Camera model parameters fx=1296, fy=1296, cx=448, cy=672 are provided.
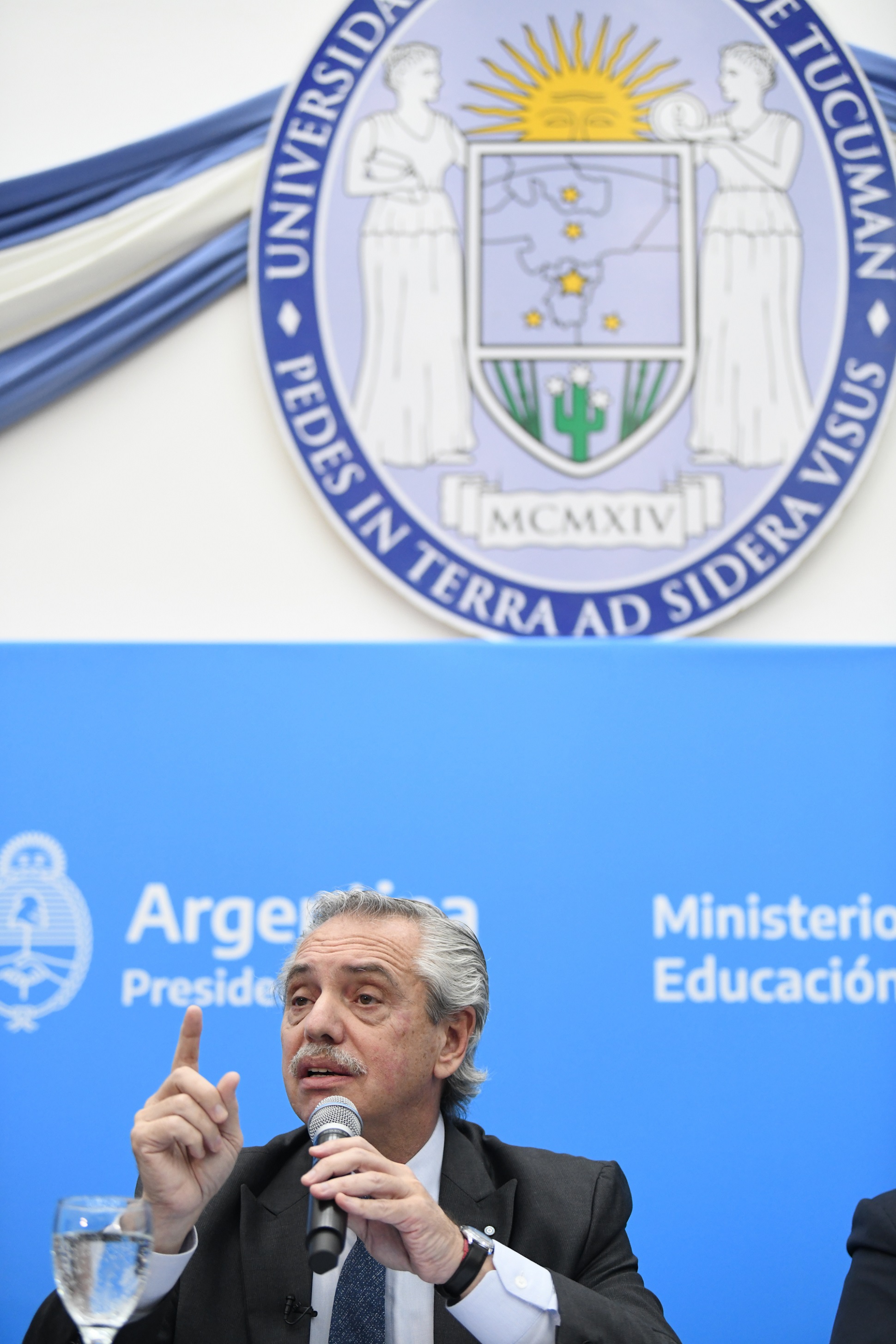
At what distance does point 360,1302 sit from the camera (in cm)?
167

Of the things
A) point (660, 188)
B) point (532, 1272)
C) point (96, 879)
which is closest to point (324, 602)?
point (96, 879)

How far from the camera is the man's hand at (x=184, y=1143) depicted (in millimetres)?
1460

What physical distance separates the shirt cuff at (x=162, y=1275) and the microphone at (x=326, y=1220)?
222 mm

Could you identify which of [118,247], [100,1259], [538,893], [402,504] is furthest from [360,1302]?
[118,247]

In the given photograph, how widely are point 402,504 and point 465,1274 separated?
2.03 meters

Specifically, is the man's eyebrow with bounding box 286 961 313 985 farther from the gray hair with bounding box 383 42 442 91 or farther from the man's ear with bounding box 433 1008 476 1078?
the gray hair with bounding box 383 42 442 91

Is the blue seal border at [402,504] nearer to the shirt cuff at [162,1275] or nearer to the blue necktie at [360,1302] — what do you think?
the blue necktie at [360,1302]

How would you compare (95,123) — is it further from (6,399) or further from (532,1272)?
(532,1272)

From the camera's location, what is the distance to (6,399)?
3160 millimetres

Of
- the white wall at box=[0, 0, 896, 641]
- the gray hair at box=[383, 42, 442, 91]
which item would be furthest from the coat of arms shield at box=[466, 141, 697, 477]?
the white wall at box=[0, 0, 896, 641]

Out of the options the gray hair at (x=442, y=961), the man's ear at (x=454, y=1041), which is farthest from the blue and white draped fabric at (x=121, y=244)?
the man's ear at (x=454, y=1041)

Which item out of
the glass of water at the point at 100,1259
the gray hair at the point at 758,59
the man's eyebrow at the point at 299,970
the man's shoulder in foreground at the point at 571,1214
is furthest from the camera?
the gray hair at the point at 758,59

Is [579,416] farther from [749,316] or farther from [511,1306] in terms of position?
[511,1306]

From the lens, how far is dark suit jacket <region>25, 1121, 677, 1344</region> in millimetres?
1589
